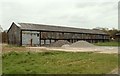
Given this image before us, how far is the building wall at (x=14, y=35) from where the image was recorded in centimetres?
4622

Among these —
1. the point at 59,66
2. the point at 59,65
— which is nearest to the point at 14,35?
the point at 59,65

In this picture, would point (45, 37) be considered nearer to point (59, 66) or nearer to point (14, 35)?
point (14, 35)

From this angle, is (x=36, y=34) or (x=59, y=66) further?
(x=36, y=34)

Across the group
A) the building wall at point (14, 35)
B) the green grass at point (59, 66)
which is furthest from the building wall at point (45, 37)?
the green grass at point (59, 66)

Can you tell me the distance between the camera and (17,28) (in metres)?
46.6

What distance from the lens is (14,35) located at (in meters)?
47.9

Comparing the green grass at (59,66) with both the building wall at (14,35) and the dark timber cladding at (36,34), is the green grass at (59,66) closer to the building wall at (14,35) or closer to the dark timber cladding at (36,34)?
the dark timber cladding at (36,34)

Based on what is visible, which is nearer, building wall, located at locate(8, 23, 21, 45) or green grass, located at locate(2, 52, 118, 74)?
green grass, located at locate(2, 52, 118, 74)

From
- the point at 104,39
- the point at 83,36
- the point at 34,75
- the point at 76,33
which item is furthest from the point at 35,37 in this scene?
the point at 34,75

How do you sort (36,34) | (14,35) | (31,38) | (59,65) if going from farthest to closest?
1. (36,34)
2. (14,35)
3. (31,38)
4. (59,65)

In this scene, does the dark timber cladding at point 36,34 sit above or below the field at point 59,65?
above

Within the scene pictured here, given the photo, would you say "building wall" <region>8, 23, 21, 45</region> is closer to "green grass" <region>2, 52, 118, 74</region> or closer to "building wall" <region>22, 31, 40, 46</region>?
"building wall" <region>22, 31, 40, 46</region>

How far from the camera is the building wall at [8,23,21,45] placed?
4622 centimetres

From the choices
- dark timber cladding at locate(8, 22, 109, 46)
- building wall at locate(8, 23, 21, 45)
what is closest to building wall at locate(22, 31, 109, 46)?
dark timber cladding at locate(8, 22, 109, 46)
